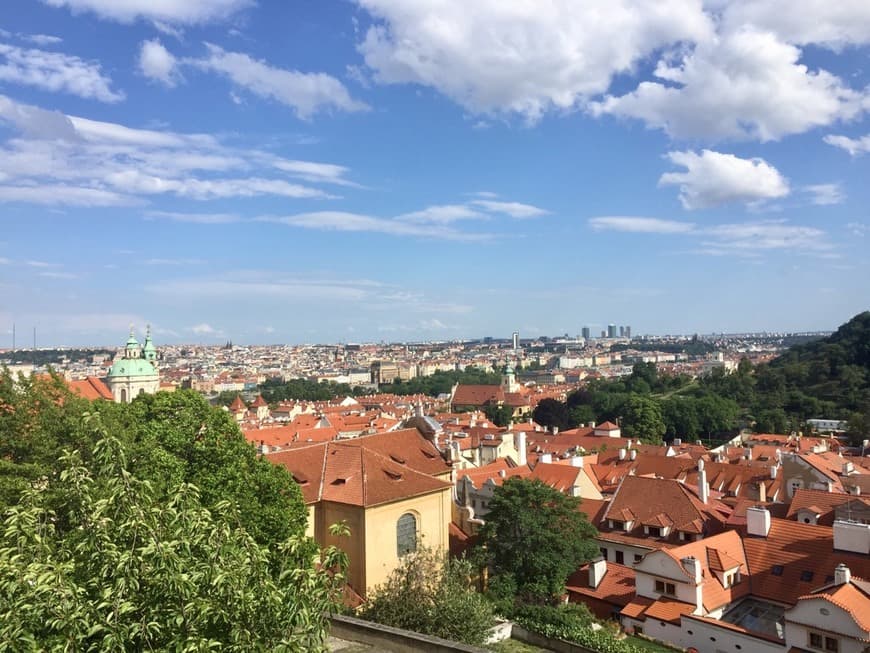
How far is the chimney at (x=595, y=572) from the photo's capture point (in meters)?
29.3

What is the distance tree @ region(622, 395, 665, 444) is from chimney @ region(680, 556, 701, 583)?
57891mm

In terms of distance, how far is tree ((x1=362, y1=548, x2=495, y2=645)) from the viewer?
1925cm

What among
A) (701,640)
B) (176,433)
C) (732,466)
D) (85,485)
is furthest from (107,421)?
(732,466)

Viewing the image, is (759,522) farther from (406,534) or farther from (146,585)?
(146,585)

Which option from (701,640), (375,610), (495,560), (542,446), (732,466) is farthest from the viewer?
(542,446)

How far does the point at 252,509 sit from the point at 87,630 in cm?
1422

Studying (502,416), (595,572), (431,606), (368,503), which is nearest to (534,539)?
(595,572)

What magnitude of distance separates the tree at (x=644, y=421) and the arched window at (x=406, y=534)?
59.6m

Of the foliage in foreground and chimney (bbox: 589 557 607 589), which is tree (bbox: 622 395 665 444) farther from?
the foliage in foreground

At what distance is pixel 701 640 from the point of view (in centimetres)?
2345

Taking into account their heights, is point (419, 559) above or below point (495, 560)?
above

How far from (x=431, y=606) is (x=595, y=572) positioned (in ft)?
40.2

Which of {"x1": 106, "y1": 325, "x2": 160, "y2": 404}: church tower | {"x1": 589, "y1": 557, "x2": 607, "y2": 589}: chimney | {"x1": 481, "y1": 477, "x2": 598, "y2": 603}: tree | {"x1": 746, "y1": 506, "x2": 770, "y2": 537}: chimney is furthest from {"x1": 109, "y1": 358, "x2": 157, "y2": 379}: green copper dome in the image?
{"x1": 746, "y1": 506, "x2": 770, "y2": 537}: chimney

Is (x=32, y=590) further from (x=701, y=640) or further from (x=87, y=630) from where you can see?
(x=701, y=640)
